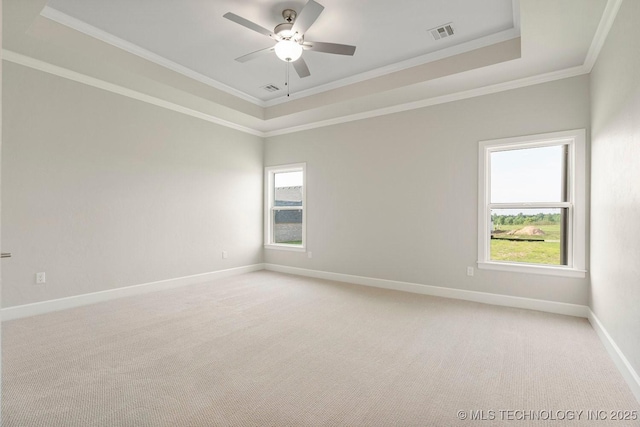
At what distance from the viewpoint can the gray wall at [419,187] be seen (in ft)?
12.7

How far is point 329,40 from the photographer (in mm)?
3693

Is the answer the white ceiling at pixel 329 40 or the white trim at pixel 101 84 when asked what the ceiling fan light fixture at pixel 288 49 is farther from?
the white trim at pixel 101 84

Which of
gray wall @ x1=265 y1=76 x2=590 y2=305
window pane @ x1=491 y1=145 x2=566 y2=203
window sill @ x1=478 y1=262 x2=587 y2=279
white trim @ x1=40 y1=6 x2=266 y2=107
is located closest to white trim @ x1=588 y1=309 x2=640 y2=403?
Result: window sill @ x1=478 y1=262 x2=587 y2=279

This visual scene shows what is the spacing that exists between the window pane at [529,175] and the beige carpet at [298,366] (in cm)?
141

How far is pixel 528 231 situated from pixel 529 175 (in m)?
0.69

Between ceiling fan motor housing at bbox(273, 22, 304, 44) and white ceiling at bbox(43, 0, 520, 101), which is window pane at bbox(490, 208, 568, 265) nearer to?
white ceiling at bbox(43, 0, 520, 101)

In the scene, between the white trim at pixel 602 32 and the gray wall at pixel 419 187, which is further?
the gray wall at pixel 419 187

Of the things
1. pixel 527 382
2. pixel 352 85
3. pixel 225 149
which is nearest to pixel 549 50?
pixel 352 85

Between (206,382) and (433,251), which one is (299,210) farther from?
(206,382)

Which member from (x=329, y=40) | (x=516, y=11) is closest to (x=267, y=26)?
(x=329, y=40)

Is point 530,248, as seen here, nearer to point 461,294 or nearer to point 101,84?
point 461,294

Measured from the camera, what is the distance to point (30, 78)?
3.60m

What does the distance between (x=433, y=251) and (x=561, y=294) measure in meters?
1.49

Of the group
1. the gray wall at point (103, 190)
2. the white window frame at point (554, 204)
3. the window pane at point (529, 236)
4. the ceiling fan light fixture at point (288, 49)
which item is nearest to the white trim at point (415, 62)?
the white window frame at point (554, 204)
